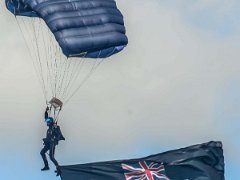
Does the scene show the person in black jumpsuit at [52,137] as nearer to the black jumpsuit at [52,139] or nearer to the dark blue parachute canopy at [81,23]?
the black jumpsuit at [52,139]

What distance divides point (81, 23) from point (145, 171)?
30.0 ft

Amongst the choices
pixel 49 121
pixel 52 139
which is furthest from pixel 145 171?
pixel 49 121

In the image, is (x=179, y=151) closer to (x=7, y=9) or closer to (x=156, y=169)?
(x=156, y=169)

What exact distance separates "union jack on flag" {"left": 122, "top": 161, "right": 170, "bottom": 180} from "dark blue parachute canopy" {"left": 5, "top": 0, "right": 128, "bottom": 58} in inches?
252

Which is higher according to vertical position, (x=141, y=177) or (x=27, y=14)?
(x=27, y=14)

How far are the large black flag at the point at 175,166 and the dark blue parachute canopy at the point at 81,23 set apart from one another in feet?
20.6

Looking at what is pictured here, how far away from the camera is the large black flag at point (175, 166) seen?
3616 centimetres

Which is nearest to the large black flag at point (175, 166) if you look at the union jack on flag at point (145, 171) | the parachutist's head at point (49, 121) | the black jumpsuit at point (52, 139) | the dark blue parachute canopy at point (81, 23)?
the union jack on flag at point (145, 171)

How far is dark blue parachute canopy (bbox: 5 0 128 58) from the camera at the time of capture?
3212cm

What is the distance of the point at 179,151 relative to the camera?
37.8 meters

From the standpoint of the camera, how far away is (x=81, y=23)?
33562 mm

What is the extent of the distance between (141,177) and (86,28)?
9016 mm

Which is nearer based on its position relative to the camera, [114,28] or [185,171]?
[114,28]

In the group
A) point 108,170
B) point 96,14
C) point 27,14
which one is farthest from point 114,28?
point 108,170
